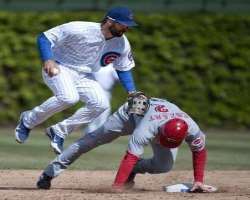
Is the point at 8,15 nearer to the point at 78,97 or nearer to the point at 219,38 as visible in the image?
the point at 219,38

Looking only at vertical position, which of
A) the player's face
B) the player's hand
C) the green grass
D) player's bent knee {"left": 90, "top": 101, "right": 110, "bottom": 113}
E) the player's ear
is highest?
the player's ear

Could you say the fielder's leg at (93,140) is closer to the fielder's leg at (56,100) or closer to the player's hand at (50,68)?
the fielder's leg at (56,100)

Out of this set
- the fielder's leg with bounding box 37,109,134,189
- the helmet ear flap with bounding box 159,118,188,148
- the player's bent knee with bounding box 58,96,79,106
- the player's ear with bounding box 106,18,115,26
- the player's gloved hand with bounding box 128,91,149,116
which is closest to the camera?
the helmet ear flap with bounding box 159,118,188,148

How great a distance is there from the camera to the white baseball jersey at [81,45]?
9812 millimetres

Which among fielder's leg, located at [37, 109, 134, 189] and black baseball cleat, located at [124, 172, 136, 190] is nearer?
fielder's leg, located at [37, 109, 134, 189]

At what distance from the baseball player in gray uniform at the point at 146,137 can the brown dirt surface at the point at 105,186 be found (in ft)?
0.77

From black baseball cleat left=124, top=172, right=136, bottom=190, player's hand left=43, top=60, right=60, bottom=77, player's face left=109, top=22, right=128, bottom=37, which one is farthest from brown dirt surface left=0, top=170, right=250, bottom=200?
player's face left=109, top=22, right=128, bottom=37

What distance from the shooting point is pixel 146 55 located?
19641 mm

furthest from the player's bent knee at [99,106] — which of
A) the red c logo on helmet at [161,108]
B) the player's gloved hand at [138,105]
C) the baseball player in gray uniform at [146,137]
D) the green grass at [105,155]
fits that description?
the green grass at [105,155]

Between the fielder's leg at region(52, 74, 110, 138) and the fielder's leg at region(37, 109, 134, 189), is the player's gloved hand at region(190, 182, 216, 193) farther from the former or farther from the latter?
the fielder's leg at region(52, 74, 110, 138)

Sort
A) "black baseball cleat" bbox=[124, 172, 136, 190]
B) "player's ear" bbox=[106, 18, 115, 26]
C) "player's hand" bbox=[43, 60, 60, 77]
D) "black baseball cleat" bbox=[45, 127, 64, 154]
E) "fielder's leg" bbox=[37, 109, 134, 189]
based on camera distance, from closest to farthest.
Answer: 1. "fielder's leg" bbox=[37, 109, 134, 189]
2. "player's hand" bbox=[43, 60, 60, 77]
3. "black baseball cleat" bbox=[124, 172, 136, 190]
4. "player's ear" bbox=[106, 18, 115, 26]
5. "black baseball cleat" bbox=[45, 127, 64, 154]

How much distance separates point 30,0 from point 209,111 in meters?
5.49

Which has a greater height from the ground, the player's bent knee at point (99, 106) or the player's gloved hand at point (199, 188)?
the player's bent knee at point (99, 106)

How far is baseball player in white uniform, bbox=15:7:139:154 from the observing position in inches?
382
